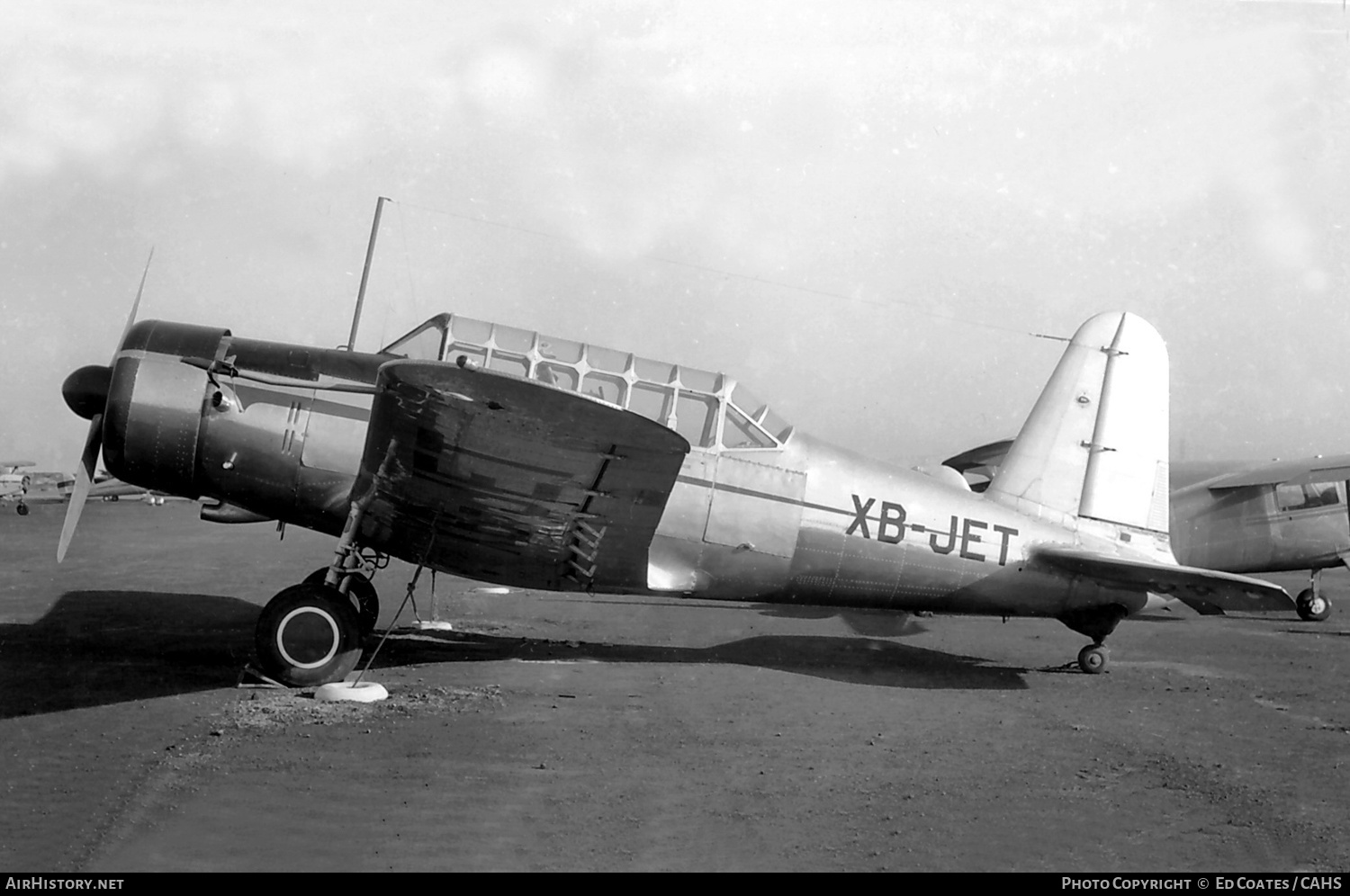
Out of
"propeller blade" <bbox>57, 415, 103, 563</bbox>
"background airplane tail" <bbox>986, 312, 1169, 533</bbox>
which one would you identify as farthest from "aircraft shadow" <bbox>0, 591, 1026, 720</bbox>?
"background airplane tail" <bbox>986, 312, 1169, 533</bbox>

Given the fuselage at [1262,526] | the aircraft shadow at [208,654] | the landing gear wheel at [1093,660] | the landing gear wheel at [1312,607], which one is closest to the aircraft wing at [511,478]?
the aircraft shadow at [208,654]

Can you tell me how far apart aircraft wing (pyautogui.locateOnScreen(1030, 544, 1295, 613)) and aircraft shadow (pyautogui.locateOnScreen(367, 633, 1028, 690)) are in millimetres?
999

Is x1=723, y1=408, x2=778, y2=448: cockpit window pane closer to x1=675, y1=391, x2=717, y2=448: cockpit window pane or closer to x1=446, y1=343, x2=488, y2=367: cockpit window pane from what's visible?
x1=675, y1=391, x2=717, y2=448: cockpit window pane

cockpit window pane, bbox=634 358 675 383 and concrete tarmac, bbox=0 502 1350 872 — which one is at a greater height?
cockpit window pane, bbox=634 358 675 383

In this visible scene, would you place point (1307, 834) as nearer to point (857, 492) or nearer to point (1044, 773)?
point (1044, 773)

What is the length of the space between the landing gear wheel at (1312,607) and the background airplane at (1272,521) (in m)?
0.01

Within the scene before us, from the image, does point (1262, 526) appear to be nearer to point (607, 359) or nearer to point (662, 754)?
point (607, 359)

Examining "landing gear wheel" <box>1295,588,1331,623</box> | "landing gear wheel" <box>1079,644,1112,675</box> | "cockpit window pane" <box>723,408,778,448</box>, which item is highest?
"cockpit window pane" <box>723,408,778,448</box>

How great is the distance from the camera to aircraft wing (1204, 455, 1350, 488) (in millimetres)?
14211

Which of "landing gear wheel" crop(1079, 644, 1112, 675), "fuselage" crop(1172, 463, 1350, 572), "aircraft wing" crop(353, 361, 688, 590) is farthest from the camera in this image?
"fuselage" crop(1172, 463, 1350, 572)

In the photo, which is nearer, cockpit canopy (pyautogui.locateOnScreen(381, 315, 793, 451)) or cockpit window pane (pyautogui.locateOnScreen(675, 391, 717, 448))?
cockpit canopy (pyautogui.locateOnScreen(381, 315, 793, 451))

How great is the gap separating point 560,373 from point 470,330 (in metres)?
0.70

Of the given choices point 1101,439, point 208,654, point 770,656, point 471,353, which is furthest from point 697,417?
point 208,654

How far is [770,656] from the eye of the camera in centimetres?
904
